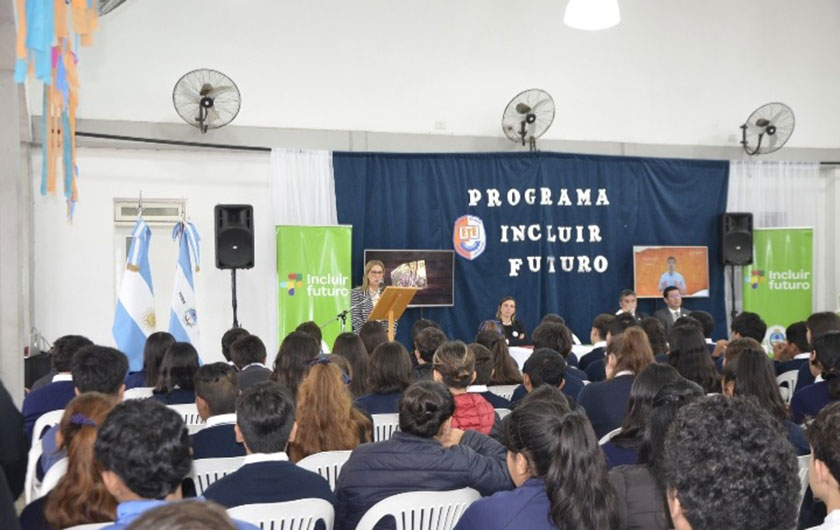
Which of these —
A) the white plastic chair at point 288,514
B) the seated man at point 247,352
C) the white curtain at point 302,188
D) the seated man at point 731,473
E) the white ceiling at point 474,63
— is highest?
the white ceiling at point 474,63

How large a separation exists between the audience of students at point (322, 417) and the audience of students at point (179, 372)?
4.78ft

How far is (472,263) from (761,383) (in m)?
6.86

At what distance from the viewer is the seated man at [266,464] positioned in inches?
112

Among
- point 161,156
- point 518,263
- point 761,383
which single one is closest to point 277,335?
point 161,156

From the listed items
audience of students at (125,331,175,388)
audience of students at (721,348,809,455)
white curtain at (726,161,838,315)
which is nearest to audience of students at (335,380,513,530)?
audience of students at (721,348,809,455)

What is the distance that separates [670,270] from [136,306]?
6.35 m

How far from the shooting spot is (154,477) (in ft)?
7.38

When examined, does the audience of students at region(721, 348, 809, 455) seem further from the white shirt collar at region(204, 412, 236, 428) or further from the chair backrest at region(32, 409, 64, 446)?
the chair backrest at region(32, 409, 64, 446)

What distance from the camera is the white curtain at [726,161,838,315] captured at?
12070 millimetres

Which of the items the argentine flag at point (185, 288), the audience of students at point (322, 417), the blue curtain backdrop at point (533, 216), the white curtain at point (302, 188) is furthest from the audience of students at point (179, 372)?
the blue curtain backdrop at point (533, 216)

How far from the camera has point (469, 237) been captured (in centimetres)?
1091

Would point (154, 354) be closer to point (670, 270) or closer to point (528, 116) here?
point (528, 116)

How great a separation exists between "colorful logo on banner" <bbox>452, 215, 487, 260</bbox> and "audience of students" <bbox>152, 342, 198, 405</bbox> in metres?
5.90

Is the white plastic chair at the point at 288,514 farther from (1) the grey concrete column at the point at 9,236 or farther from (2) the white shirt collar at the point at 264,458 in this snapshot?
(1) the grey concrete column at the point at 9,236
